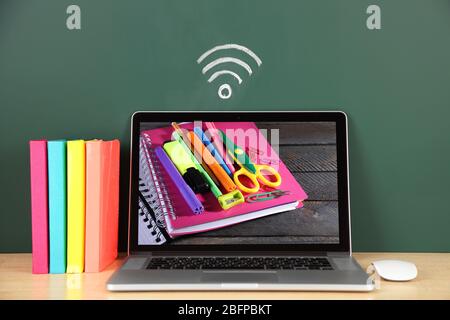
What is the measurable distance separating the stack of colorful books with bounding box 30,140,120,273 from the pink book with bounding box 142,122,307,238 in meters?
0.17

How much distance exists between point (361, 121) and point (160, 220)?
552mm

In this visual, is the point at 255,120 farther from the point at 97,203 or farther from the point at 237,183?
the point at 97,203

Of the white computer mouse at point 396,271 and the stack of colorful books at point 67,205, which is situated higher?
the stack of colorful books at point 67,205

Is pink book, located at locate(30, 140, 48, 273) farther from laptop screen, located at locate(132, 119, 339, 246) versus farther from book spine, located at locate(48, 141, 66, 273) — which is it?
laptop screen, located at locate(132, 119, 339, 246)

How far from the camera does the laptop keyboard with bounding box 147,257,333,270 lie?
3.57 ft

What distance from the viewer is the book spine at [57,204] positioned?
1.10 m

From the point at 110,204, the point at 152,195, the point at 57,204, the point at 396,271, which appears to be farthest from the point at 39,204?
the point at 396,271

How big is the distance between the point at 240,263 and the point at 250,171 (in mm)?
233

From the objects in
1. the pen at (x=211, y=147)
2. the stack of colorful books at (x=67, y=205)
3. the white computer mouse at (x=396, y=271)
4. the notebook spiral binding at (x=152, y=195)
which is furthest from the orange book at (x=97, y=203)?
the white computer mouse at (x=396, y=271)

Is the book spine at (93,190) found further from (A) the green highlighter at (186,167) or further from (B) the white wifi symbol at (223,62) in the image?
(B) the white wifi symbol at (223,62)

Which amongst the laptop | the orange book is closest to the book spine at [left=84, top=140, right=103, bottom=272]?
the orange book

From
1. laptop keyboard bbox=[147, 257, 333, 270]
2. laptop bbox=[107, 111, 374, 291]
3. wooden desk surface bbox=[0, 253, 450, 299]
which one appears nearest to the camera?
wooden desk surface bbox=[0, 253, 450, 299]

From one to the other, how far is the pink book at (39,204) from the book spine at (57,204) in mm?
11

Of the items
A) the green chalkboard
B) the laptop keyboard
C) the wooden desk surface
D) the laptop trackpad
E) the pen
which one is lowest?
the wooden desk surface
